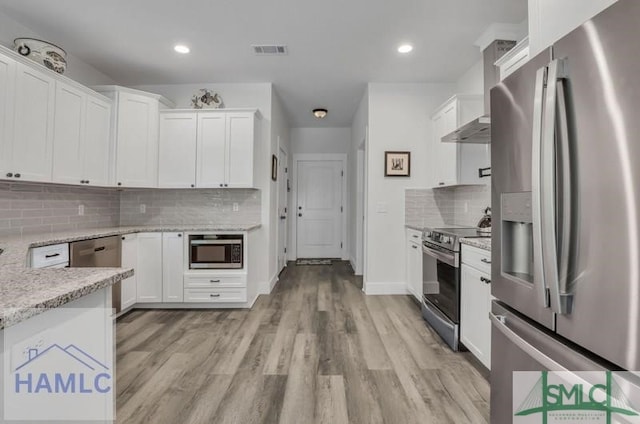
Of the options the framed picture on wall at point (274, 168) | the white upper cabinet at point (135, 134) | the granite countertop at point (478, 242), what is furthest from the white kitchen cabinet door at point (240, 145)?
the granite countertop at point (478, 242)

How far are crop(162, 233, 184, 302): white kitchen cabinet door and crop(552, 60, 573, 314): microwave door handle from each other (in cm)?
329

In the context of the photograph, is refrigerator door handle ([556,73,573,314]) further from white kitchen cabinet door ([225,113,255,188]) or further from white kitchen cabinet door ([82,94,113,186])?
white kitchen cabinet door ([82,94,113,186])

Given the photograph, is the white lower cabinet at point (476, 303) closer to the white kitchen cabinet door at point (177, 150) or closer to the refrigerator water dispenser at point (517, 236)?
the refrigerator water dispenser at point (517, 236)

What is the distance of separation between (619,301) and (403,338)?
2142 millimetres

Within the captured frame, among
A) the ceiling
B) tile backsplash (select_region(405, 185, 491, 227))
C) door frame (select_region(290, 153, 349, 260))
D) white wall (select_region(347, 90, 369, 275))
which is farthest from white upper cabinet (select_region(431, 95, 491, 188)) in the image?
door frame (select_region(290, 153, 349, 260))

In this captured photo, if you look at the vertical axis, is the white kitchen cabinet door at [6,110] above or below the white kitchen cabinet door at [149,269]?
above

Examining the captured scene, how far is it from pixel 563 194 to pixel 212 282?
321 cm

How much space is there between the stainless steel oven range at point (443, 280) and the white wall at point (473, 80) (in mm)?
1646

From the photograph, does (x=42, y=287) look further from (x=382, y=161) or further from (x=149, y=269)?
(x=382, y=161)

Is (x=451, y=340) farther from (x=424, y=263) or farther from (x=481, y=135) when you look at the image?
(x=481, y=135)

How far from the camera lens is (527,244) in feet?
3.52

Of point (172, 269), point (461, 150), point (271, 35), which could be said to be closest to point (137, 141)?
point (172, 269)

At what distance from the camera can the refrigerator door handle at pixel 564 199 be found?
0.81m

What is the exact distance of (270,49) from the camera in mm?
3098
